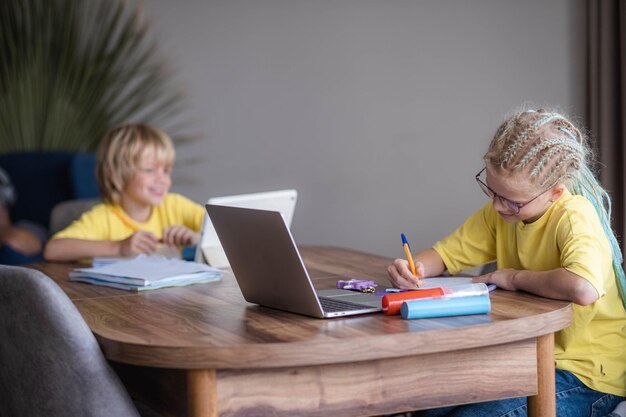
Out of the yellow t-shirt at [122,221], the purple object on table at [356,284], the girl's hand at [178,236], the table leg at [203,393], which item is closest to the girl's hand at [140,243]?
the girl's hand at [178,236]

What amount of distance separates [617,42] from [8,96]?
2.75 meters

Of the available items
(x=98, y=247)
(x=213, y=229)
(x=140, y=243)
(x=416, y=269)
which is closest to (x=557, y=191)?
(x=416, y=269)

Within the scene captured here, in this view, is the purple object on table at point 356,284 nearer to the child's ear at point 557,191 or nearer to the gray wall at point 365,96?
the child's ear at point 557,191

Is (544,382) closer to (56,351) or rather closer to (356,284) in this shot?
(356,284)

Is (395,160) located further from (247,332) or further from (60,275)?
(247,332)

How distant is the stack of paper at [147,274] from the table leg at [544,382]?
90cm

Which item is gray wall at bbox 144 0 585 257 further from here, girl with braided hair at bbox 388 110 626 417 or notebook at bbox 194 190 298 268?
girl with braided hair at bbox 388 110 626 417

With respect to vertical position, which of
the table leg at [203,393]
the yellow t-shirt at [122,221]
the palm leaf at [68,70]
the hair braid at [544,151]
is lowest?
the table leg at [203,393]

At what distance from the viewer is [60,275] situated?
243 centimetres

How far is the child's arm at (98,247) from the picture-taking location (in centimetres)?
256

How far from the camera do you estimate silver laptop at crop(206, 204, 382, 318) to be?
1.53 metres

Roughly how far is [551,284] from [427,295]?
253mm

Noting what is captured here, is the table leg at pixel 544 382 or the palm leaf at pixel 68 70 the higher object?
the palm leaf at pixel 68 70

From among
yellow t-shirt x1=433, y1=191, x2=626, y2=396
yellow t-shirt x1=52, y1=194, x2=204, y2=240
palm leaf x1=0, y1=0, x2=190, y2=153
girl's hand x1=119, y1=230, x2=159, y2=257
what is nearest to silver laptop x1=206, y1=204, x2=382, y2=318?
yellow t-shirt x1=433, y1=191, x2=626, y2=396
